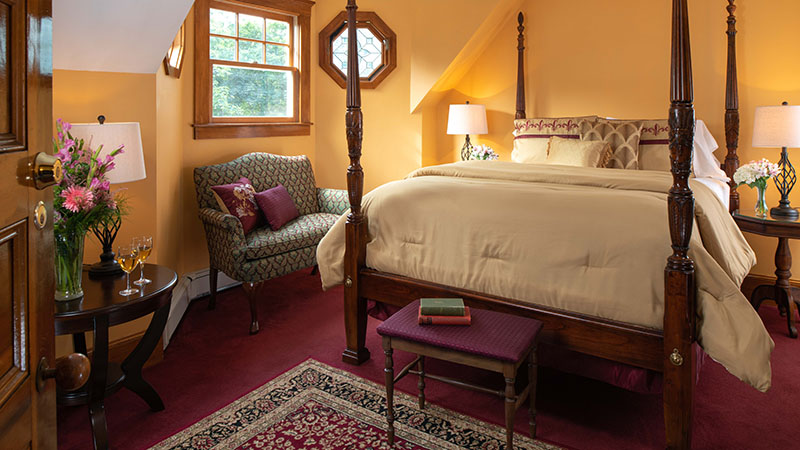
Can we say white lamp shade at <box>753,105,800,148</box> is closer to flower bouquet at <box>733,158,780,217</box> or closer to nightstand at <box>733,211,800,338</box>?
flower bouquet at <box>733,158,780,217</box>

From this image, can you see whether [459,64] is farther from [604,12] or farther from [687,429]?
[687,429]

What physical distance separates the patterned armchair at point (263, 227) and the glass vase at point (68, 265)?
1.32m

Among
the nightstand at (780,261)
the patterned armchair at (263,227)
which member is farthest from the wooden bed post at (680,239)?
the patterned armchair at (263,227)

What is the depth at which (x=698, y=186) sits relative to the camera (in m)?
3.07

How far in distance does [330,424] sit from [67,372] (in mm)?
1691

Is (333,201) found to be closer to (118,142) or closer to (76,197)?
(118,142)

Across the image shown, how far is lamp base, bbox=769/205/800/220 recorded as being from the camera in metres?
3.41

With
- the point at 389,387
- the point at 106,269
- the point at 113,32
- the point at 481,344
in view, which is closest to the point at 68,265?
the point at 106,269

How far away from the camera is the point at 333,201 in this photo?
4.55 metres

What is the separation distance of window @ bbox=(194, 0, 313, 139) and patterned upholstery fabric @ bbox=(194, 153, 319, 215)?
0.34 m

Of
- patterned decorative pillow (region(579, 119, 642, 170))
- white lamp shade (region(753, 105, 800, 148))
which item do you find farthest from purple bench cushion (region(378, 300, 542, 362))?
white lamp shade (region(753, 105, 800, 148))

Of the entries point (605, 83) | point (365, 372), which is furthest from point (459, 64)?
point (365, 372)

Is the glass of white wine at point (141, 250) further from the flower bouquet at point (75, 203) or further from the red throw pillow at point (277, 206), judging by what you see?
the red throw pillow at point (277, 206)

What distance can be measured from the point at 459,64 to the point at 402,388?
3.14m
